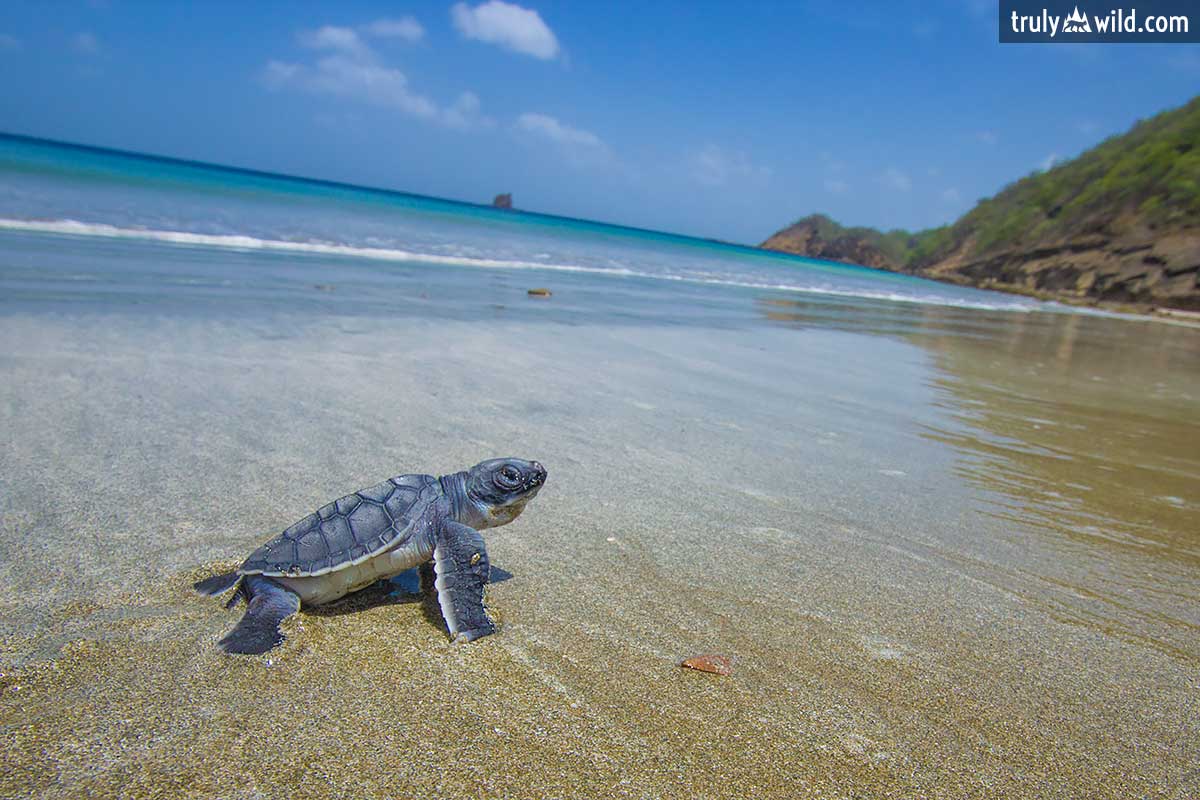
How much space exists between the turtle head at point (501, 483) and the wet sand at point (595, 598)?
366mm

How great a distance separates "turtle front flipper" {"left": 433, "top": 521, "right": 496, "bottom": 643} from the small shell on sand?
657 millimetres

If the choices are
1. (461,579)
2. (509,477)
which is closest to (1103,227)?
(509,477)

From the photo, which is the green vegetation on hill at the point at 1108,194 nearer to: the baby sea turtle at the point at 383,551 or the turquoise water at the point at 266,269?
the turquoise water at the point at 266,269

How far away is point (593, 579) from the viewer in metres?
2.68

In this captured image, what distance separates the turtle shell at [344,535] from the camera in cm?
219

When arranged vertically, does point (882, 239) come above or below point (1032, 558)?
above

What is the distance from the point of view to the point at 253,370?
16.3ft

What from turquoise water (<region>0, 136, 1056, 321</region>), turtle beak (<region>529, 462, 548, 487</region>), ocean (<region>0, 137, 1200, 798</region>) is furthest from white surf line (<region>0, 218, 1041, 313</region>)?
turtle beak (<region>529, 462, 548, 487</region>)

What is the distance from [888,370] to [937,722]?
22.7 feet

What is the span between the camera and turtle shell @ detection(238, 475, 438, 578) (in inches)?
86.1

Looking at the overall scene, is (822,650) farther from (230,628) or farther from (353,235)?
(353,235)

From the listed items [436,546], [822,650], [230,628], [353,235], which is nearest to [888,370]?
[822,650]

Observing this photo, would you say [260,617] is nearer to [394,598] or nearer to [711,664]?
[394,598]

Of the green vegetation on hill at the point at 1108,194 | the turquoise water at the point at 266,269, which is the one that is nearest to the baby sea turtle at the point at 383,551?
the turquoise water at the point at 266,269
